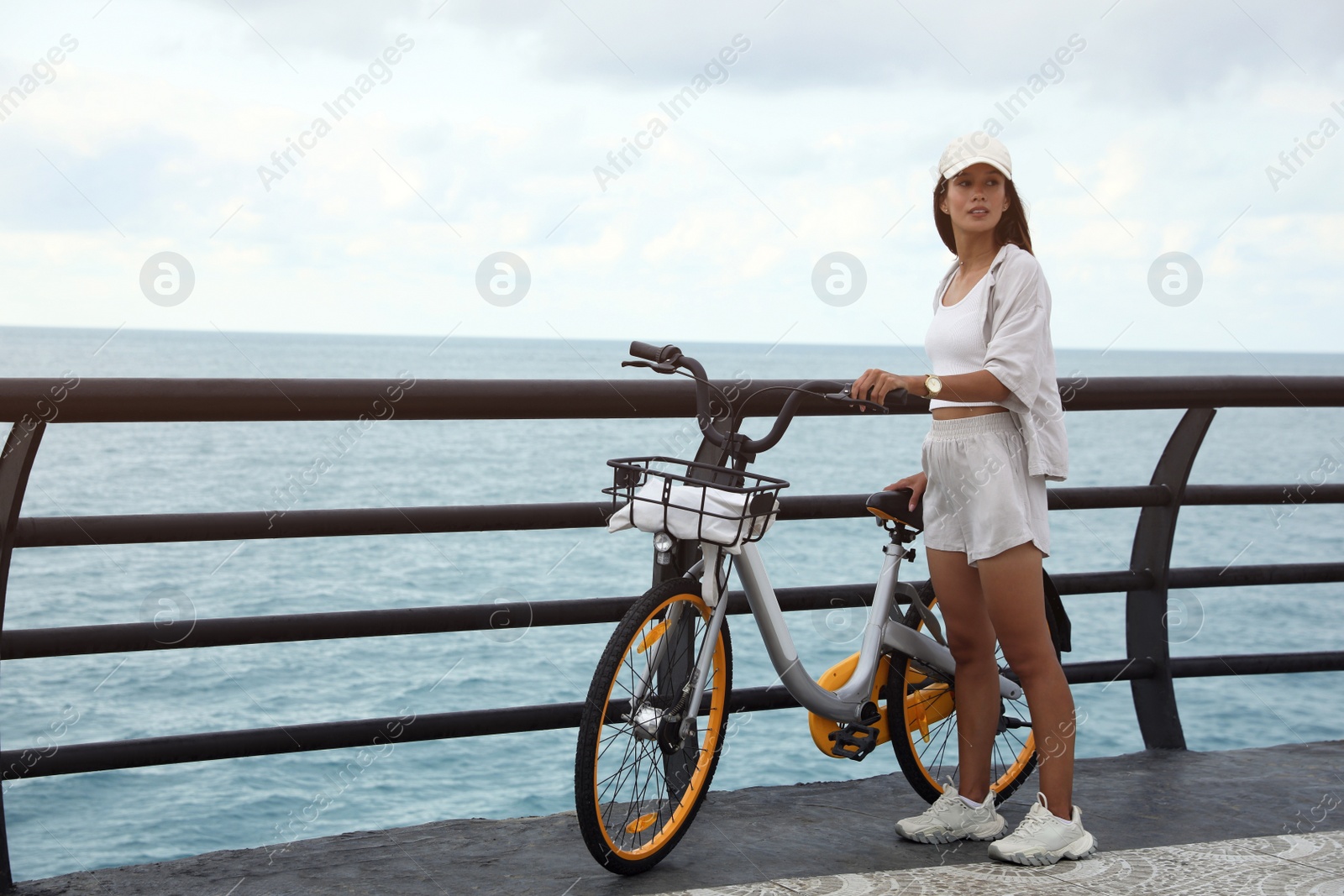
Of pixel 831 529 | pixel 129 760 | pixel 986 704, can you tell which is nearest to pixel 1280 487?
pixel 986 704

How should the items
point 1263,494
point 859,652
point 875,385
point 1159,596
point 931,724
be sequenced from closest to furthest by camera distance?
point 875,385
point 859,652
point 931,724
point 1159,596
point 1263,494

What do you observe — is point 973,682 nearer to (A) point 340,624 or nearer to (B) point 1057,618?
(B) point 1057,618

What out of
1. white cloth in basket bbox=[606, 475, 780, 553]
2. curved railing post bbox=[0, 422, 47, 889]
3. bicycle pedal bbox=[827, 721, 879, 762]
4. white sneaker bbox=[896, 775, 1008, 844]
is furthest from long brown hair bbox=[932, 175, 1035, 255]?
curved railing post bbox=[0, 422, 47, 889]

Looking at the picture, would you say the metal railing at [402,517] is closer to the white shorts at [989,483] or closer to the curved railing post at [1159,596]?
the curved railing post at [1159,596]

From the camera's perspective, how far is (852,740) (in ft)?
9.29

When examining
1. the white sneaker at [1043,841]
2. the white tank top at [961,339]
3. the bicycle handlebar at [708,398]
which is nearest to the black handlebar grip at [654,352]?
the bicycle handlebar at [708,398]

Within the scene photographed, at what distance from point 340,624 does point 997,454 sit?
159cm

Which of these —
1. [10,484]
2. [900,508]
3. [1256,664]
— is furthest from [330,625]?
[1256,664]

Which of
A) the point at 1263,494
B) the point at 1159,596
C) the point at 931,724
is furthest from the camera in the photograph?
the point at 1263,494

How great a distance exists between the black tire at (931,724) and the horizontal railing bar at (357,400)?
652mm

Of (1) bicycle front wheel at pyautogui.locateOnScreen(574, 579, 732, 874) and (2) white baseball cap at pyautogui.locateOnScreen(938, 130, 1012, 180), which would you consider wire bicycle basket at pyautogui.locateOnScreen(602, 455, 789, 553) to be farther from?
(2) white baseball cap at pyautogui.locateOnScreen(938, 130, 1012, 180)

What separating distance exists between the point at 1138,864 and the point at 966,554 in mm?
784

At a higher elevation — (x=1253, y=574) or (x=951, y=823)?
(x=1253, y=574)

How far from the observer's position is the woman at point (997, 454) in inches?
101
